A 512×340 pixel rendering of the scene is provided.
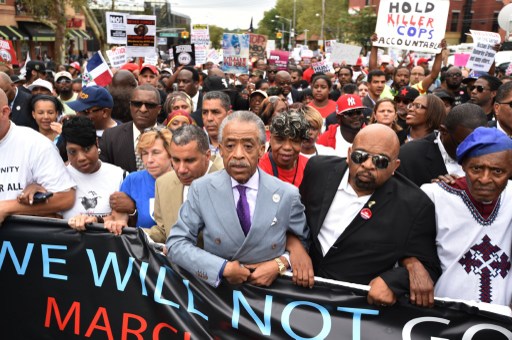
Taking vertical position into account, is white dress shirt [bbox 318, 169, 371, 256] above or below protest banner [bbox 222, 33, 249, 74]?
below

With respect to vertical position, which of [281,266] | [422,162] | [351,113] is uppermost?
[351,113]

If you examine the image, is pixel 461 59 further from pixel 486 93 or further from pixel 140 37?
pixel 140 37

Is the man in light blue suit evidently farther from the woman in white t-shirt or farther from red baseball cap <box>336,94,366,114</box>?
red baseball cap <box>336,94,366,114</box>

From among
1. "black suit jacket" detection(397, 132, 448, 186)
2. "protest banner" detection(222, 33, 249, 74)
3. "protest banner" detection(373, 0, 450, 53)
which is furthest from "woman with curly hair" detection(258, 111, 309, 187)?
"protest banner" detection(222, 33, 249, 74)

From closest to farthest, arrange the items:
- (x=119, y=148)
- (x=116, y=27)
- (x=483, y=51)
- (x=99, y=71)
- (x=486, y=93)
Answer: (x=119, y=148) → (x=486, y=93) → (x=99, y=71) → (x=483, y=51) → (x=116, y=27)

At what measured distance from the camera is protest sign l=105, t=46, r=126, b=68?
11.3 meters

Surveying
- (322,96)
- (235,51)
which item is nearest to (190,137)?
(322,96)

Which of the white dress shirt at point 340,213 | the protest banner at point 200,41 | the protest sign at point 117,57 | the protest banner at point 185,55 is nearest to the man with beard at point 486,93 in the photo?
the white dress shirt at point 340,213

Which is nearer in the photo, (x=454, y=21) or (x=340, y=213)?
(x=340, y=213)

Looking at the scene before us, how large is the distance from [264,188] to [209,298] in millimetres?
715

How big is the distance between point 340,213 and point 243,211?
0.55 m

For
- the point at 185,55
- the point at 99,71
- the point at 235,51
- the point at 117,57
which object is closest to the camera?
the point at 99,71

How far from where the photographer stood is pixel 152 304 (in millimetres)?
→ 3078

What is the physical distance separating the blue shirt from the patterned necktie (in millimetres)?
976
